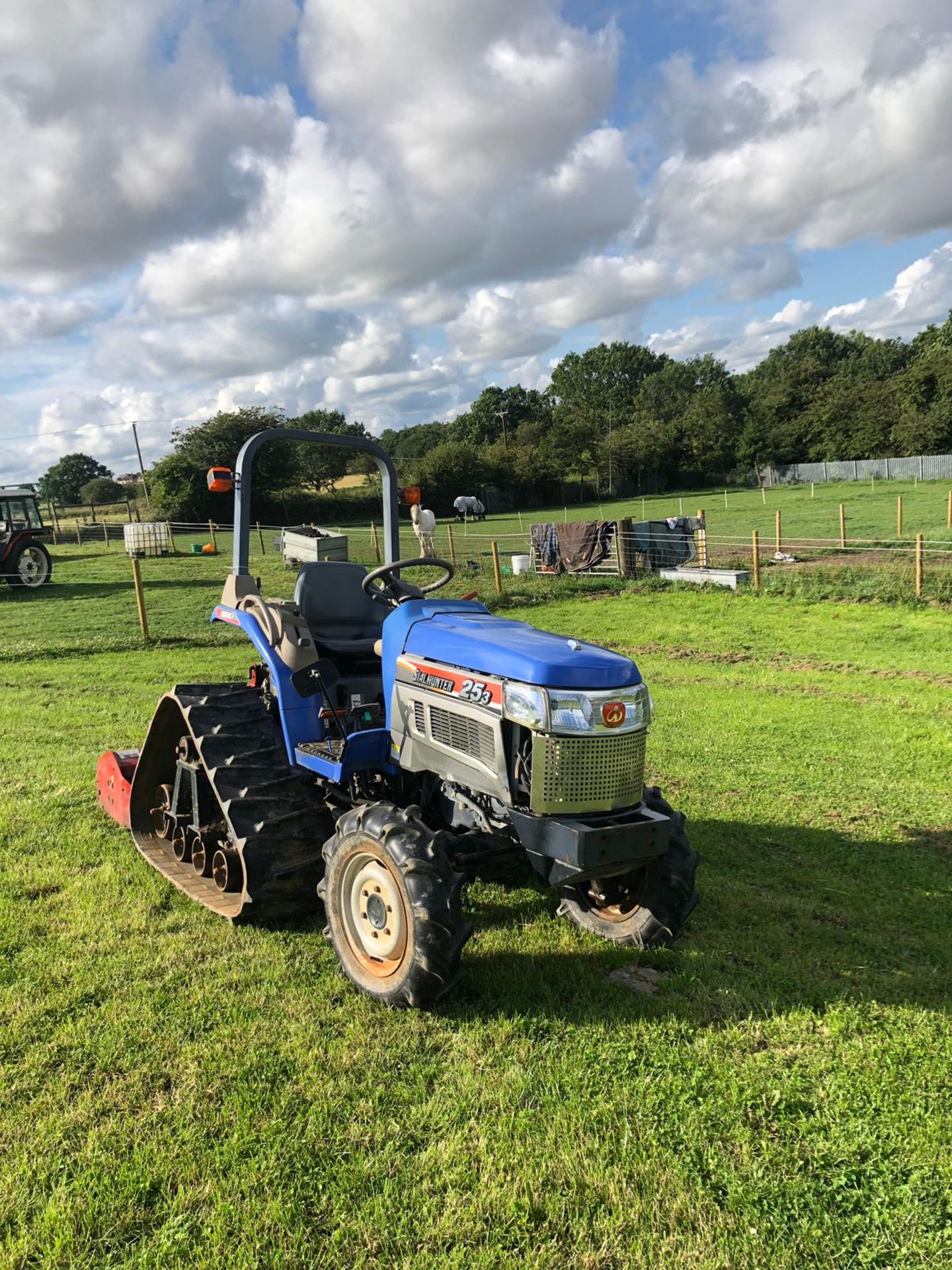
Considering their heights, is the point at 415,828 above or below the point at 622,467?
below

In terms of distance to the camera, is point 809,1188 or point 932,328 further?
point 932,328

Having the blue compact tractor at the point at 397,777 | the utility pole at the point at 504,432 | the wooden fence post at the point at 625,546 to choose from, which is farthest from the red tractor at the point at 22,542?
the utility pole at the point at 504,432

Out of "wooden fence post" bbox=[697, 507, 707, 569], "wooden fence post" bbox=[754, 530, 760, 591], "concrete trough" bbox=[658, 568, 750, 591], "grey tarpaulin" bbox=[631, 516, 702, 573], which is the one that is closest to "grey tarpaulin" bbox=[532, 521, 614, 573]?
"grey tarpaulin" bbox=[631, 516, 702, 573]

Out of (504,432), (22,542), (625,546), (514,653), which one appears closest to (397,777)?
(514,653)

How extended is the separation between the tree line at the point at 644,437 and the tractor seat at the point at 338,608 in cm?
3572

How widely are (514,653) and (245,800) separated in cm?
165

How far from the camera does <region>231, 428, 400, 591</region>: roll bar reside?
4.57 metres

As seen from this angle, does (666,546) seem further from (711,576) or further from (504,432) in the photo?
(504,432)

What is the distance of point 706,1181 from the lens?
2.59m

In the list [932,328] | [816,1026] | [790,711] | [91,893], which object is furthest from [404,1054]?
[932,328]

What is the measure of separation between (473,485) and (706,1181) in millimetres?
57615

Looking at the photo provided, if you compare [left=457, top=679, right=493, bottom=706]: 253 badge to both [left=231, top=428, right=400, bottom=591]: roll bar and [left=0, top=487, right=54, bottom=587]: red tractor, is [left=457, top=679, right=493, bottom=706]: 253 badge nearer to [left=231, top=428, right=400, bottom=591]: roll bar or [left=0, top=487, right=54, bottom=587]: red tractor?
[left=231, top=428, right=400, bottom=591]: roll bar

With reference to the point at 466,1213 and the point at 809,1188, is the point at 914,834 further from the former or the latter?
the point at 466,1213

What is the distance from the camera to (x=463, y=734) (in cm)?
351
